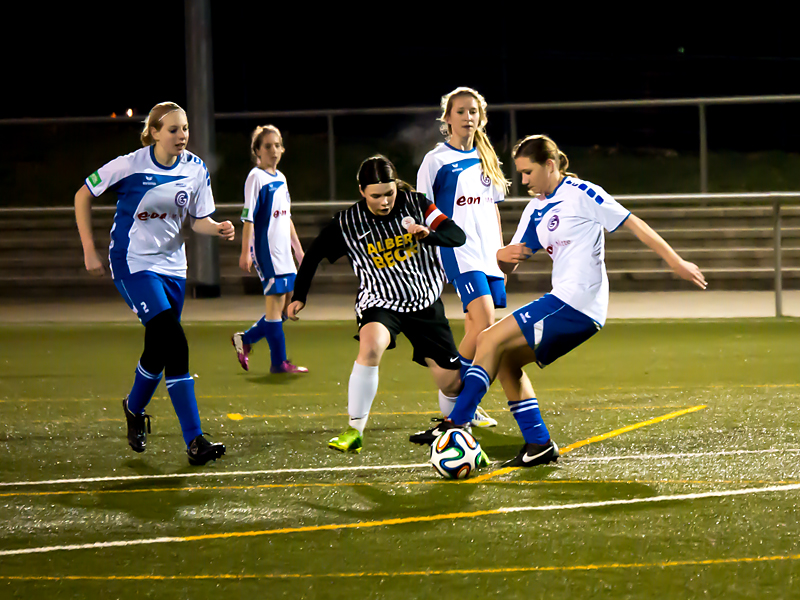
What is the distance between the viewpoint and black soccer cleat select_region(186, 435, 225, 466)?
18.6 ft

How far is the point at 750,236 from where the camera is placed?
48.9 feet

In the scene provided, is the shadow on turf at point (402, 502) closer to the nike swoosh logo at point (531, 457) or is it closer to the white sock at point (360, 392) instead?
the nike swoosh logo at point (531, 457)

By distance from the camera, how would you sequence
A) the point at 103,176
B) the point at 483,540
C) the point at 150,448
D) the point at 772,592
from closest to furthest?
the point at 772,592, the point at 483,540, the point at 103,176, the point at 150,448

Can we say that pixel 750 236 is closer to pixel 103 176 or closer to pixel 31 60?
pixel 103 176

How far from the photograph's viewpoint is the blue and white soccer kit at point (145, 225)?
18.8 ft

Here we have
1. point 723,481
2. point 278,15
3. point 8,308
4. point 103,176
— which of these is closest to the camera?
point 723,481

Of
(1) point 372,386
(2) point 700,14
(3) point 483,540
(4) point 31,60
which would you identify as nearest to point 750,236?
(2) point 700,14

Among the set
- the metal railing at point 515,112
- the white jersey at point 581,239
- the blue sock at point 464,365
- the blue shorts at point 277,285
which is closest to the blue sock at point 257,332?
the blue shorts at point 277,285

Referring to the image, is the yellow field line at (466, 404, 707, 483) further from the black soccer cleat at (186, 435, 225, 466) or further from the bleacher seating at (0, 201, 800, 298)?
the bleacher seating at (0, 201, 800, 298)

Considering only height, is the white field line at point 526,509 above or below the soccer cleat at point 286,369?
below

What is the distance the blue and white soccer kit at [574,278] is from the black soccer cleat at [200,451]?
67.8 inches

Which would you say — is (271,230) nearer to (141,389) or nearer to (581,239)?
(141,389)

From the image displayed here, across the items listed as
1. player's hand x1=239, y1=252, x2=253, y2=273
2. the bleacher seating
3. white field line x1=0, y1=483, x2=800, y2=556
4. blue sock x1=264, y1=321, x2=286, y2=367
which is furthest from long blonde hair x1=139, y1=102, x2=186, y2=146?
the bleacher seating

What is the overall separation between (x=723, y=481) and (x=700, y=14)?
1883cm
